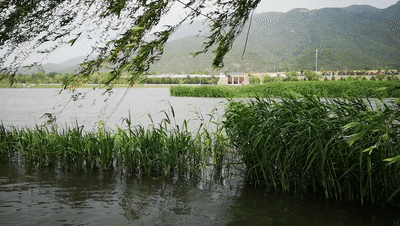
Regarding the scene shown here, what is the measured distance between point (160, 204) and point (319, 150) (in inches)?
75.6

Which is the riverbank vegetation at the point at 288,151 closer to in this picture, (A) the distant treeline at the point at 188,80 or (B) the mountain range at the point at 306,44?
(A) the distant treeline at the point at 188,80

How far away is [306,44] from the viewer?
106m

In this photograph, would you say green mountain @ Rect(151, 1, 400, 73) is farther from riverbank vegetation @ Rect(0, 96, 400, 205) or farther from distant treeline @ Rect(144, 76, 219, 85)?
riverbank vegetation @ Rect(0, 96, 400, 205)

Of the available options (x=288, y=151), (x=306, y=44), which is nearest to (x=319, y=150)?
(x=288, y=151)

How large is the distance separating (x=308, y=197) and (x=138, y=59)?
2.92 m

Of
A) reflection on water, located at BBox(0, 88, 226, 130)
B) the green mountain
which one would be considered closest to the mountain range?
the green mountain

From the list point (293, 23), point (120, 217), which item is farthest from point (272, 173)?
point (293, 23)

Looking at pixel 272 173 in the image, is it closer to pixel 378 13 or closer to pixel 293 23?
pixel 293 23

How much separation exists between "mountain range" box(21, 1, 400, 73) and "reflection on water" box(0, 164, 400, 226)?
66933mm

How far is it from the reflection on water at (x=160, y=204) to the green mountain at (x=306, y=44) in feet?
230

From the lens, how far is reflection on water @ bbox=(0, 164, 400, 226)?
369 centimetres

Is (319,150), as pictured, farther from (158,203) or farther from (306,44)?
(306,44)

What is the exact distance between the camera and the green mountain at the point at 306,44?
83.8m

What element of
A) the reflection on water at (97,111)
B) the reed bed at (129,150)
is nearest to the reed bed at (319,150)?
the reed bed at (129,150)
